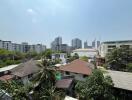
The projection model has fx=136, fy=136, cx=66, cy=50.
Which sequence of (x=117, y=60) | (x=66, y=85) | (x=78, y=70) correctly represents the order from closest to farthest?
(x=66, y=85) < (x=78, y=70) < (x=117, y=60)

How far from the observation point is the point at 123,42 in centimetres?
6375

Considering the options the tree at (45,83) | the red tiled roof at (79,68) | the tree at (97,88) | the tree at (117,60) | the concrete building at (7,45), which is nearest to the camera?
the tree at (97,88)

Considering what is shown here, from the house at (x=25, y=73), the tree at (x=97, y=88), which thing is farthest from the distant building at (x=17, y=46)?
the tree at (x=97, y=88)

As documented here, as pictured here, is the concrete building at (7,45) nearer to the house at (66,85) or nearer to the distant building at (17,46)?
the distant building at (17,46)

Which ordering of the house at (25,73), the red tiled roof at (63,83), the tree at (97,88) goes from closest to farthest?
1. the tree at (97,88)
2. the red tiled roof at (63,83)
3. the house at (25,73)

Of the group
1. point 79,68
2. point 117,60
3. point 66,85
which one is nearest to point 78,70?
point 79,68

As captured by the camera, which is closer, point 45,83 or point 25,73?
point 45,83

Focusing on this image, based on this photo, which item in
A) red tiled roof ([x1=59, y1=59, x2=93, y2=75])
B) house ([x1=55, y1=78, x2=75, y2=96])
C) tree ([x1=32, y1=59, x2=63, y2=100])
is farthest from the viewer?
red tiled roof ([x1=59, y1=59, x2=93, y2=75])

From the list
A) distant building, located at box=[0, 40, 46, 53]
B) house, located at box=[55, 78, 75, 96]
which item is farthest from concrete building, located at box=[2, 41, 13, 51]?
house, located at box=[55, 78, 75, 96]

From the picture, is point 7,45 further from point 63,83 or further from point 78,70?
point 63,83

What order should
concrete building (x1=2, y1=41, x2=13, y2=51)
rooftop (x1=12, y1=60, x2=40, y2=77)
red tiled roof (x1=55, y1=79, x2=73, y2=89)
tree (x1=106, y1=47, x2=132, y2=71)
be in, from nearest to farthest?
red tiled roof (x1=55, y1=79, x2=73, y2=89)
rooftop (x1=12, y1=60, x2=40, y2=77)
tree (x1=106, y1=47, x2=132, y2=71)
concrete building (x1=2, y1=41, x2=13, y2=51)

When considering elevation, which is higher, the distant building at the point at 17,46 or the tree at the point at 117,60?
the distant building at the point at 17,46

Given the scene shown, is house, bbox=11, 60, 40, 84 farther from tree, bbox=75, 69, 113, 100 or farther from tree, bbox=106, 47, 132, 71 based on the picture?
tree, bbox=106, 47, 132, 71

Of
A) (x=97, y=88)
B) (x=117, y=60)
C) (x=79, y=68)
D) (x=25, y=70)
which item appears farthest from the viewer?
(x=117, y=60)
